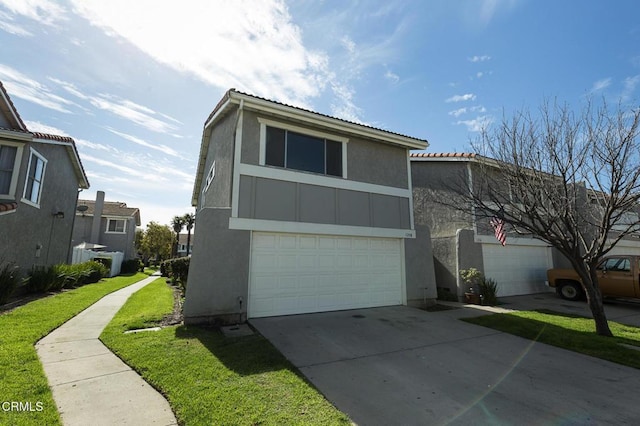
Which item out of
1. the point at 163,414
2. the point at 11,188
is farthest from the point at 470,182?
the point at 11,188

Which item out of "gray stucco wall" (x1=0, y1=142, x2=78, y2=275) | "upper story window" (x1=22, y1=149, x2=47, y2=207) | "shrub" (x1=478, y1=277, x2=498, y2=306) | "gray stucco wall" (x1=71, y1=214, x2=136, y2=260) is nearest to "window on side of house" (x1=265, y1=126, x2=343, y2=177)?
"shrub" (x1=478, y1=277, x2=498, y2=306)

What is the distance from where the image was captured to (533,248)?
1428 cm

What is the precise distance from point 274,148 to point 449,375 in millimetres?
6808

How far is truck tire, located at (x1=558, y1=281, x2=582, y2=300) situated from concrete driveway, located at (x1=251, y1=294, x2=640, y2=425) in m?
8.23

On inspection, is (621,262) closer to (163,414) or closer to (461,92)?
(461,92)

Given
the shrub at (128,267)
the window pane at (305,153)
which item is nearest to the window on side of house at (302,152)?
the window pane at (305,153)

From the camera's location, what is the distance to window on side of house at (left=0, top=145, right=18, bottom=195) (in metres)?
10.7

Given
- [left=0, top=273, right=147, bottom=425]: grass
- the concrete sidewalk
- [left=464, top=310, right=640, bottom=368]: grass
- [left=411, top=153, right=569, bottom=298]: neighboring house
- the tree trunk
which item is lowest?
[left=464, top=310, right=640, bottom=368]: grass

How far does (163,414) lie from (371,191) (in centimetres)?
800

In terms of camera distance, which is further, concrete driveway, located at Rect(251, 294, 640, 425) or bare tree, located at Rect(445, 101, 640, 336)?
bare tree, located at Rect(445, 101, 640, 336)

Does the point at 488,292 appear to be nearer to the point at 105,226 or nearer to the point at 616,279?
the point at 616,279

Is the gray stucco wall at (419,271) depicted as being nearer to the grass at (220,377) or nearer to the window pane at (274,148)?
the window pane at (274,148)

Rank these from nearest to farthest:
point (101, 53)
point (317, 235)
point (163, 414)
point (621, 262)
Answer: point (163, 414) < point (101, 53) < point (317, 235) < point (621, 262)

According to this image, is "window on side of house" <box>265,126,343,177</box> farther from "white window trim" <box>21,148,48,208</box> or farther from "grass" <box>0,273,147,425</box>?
"white window trim" <box>21,148,48,208</box>
